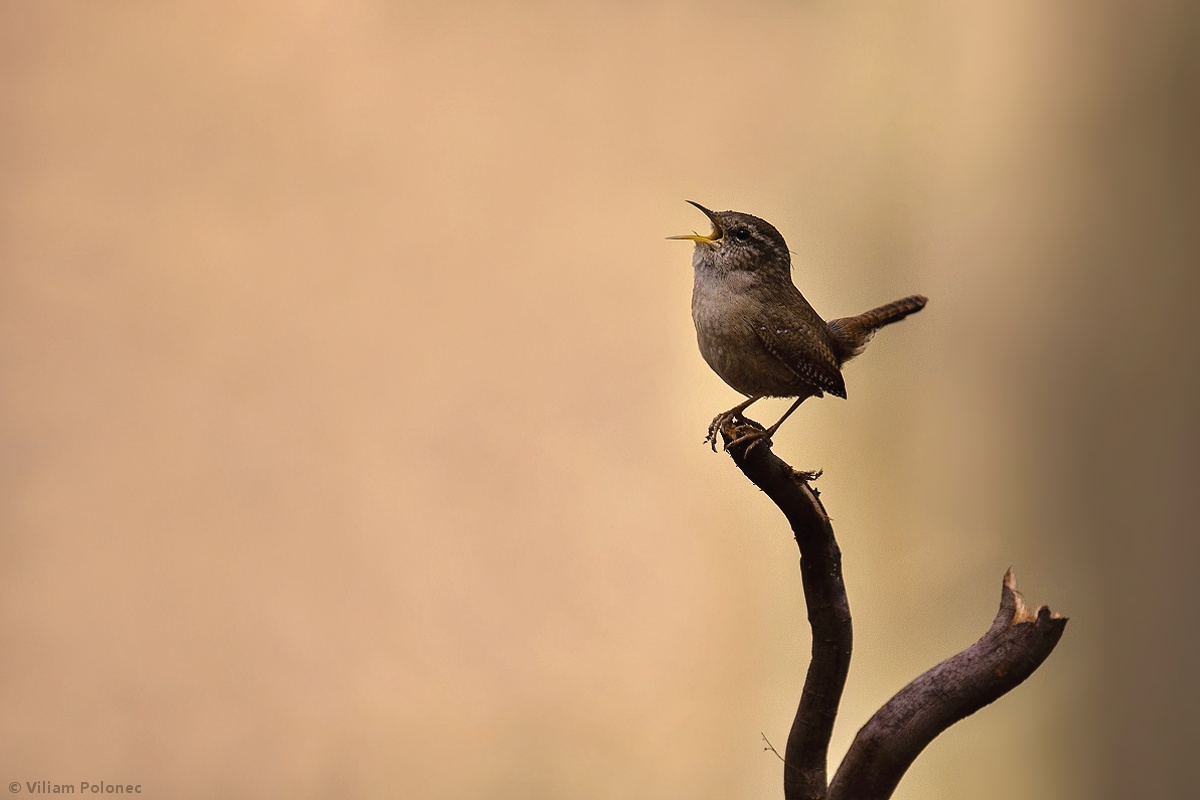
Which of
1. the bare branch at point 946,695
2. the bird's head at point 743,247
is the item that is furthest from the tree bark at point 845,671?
the bird's head at point 743,247

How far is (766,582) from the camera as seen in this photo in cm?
296

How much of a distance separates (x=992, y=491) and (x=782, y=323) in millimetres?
1690

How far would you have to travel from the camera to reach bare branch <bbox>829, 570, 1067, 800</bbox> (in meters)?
1.51

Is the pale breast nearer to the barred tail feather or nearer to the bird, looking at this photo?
the bird

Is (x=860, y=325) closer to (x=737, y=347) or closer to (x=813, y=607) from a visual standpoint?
(x=737, y=347)

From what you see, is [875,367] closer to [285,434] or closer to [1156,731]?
[1156,731]

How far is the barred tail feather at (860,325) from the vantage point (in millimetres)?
1797

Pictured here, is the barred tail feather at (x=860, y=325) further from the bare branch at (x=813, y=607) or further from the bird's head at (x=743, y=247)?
the bare branch at (x=813, y=607)

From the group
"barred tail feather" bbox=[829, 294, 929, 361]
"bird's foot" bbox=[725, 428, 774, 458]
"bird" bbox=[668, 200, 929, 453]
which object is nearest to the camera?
"bird's foot" bbox=[725, 428, 774, 458]

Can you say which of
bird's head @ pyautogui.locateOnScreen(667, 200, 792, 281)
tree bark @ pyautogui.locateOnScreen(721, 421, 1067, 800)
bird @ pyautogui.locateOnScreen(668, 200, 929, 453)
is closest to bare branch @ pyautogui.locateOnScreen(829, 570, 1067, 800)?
tree bark @ pyautogui.locateOnScreen(721, 421, 1067, 800)

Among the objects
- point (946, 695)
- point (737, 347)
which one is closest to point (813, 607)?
point (946, 695)

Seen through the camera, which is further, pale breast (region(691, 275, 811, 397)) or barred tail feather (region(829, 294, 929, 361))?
barred tail feather (region(829, 294, 929, 361))

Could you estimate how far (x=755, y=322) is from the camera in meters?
1.60

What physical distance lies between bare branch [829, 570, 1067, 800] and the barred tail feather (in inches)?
19.3
